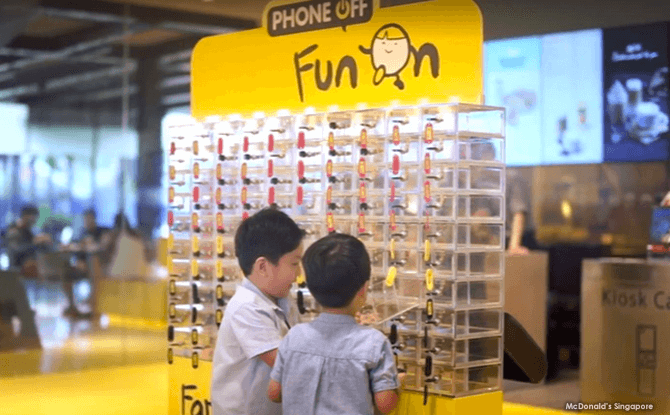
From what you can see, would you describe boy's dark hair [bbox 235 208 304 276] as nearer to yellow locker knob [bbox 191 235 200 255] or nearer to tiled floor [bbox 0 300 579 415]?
yellow locker knob [bbox 191 235 200 255]

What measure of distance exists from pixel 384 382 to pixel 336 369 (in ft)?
0.49

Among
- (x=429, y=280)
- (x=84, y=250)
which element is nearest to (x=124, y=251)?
(x=84, y=250)

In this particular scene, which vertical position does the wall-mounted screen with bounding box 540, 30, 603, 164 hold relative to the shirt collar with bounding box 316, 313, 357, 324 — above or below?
above

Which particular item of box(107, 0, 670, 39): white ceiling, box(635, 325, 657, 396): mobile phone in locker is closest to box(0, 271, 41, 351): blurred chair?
box(107, 0, 670, 39): white ceiling

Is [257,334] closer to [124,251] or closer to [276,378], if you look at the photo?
[276,378]

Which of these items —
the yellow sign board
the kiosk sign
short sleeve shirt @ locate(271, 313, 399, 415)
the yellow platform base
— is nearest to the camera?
short sleeve shirt @ locate(271, 313, 399, 415)

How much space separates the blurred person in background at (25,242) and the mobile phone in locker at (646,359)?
16.9 feet

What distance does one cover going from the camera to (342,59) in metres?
5.36

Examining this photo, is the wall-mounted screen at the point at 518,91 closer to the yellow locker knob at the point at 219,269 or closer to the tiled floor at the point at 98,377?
the tiled floor at the point at 98,377

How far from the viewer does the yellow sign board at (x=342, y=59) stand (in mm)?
4820

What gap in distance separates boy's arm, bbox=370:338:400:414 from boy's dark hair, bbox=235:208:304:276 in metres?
0.62

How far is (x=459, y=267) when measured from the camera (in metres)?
4.62

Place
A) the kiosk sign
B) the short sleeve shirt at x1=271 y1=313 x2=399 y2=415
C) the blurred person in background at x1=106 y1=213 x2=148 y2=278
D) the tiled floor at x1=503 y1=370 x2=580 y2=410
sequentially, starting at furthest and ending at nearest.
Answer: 1. the blurred person in background at x1=106 y1=213 x2=148 y2=278
2. the tiled floor at x1=503 y1=370 x2=580 y2=410
3. the kiosk sign
4. the short sleeve shirt at x1=271 y1=313 x2=399 y2=415

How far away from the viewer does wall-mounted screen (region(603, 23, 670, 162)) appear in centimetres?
891
